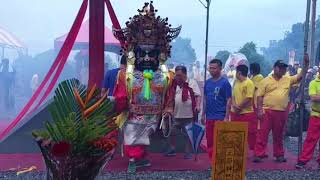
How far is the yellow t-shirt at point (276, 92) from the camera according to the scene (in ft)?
22.4

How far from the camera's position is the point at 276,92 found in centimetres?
692

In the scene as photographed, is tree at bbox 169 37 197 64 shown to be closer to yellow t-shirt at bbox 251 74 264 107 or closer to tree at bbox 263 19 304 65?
tree at bbox 263 19 304 65

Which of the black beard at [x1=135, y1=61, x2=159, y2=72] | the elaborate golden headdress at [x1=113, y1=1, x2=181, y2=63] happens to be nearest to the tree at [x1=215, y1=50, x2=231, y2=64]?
the elaborate golden headdress at [x1=113, y1=1, x2=181, y2=63]

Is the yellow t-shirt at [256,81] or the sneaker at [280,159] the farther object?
the yellow t-shirt at [256,81]

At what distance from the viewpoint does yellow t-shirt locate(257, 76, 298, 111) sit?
269 inches

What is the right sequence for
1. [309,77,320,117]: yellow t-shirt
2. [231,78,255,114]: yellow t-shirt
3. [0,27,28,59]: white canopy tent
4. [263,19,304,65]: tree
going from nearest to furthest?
[309,77,320,117]: yellow t-shirt
[231,78,255,114]: yellow t-shirt
[0,27,28,59]: white canopy tent
[263,19,304,65]: tree

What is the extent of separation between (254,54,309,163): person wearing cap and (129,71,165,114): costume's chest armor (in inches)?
69.6

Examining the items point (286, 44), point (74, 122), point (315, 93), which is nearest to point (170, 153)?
point (315, 93)

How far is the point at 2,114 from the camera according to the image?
1331 cm

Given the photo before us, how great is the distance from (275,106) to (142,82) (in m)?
2.15

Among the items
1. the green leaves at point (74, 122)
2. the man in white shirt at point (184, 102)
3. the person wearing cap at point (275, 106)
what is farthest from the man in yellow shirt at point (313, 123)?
the green leaves at point (74, 122)

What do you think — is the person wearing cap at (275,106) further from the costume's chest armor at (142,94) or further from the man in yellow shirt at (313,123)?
the costume's chest armor at (142,94)

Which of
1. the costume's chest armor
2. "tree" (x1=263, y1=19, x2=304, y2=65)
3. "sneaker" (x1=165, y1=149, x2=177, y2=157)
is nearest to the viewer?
the costume's chest armor

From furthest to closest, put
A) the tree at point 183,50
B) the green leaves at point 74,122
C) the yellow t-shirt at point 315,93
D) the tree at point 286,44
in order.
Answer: the tree at point 286,44
the tree at point 183,50
the yellow t-shirt at point 315,93
the green leaves at point 74,122
